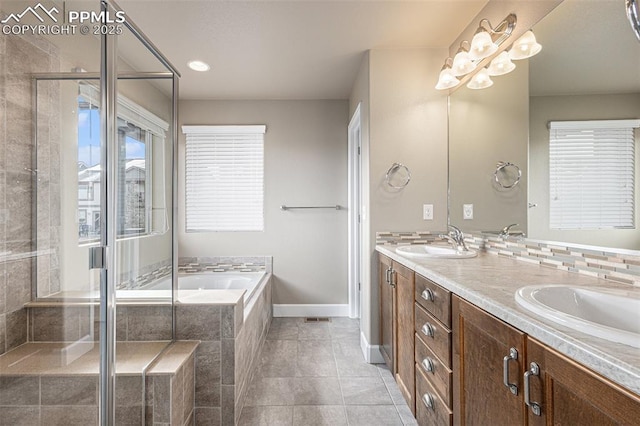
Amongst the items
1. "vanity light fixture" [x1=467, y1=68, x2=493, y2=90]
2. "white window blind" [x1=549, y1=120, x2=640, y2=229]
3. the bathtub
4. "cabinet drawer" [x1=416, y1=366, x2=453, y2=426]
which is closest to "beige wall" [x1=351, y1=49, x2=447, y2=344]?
"vanity light fixture" [x1=467, y1=68, x2=493, y2=90]

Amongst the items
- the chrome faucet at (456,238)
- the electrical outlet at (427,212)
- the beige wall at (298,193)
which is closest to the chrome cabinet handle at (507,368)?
the chrome faucet at (456,238)

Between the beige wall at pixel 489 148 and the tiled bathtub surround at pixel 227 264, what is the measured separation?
204 centimetres

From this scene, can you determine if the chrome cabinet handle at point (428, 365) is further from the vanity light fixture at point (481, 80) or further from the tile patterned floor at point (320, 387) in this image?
the vanity light fixture at point (481, 80)

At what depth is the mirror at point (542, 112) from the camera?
104cm

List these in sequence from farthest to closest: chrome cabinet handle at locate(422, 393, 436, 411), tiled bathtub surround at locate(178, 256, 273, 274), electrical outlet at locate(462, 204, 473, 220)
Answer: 1. tiled bathtub surround at locate(178, 256, 273, 274)
2. electrical outlet at locate(462, 204, 473, 220)
3. chrome cabinet handle at locate(422, 393, 436, 411)

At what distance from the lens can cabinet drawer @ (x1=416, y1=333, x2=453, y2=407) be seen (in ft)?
3.86

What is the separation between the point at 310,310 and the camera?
10.7ft

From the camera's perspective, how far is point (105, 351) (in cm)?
120

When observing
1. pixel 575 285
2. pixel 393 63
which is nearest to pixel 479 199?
pixel 575 285

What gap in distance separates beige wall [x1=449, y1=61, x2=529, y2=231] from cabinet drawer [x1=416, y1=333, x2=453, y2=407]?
0.85 m

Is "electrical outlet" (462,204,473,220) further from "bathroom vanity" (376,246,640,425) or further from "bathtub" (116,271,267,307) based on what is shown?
"bathtub" (116,271,267,307)

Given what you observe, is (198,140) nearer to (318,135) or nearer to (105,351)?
(318,135)

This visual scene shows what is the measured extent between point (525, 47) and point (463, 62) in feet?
1.34

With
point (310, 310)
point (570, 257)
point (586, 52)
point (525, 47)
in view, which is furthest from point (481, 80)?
point (310, 310)
